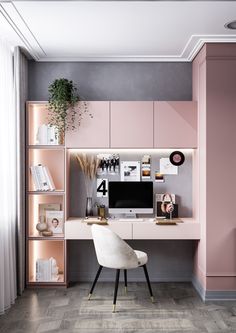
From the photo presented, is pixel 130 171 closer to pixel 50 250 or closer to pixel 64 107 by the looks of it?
pixel 64 107

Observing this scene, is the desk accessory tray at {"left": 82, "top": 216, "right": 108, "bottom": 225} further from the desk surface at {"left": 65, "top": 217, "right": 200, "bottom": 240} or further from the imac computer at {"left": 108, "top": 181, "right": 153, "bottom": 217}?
the imac computer at {"left": 108, "top": 181, "right": 153, "bottom": 217}

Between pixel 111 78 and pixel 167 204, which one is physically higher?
pixel 111 78

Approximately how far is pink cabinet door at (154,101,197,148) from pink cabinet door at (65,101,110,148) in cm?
57

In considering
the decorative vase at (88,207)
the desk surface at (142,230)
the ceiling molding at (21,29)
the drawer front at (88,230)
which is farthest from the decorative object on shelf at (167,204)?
the ceiling molding at (21,29)

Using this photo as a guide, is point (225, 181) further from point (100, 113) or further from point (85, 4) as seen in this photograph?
point (85, 4)

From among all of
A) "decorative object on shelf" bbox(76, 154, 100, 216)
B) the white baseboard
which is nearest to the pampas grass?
"decorative object on shelf" bbox(76, 154, 100, 216)

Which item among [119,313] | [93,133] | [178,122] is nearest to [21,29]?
[93,133]

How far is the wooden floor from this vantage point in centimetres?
392

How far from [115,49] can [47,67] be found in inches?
36.4

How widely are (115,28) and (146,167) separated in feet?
5.89

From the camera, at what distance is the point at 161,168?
5.47 m

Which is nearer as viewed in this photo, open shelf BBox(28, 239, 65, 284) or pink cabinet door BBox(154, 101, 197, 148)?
pink cabinet door BBox(154, 101, 197, 148)

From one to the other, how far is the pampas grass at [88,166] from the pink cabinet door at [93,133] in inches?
13.3

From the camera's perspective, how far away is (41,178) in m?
5.17
